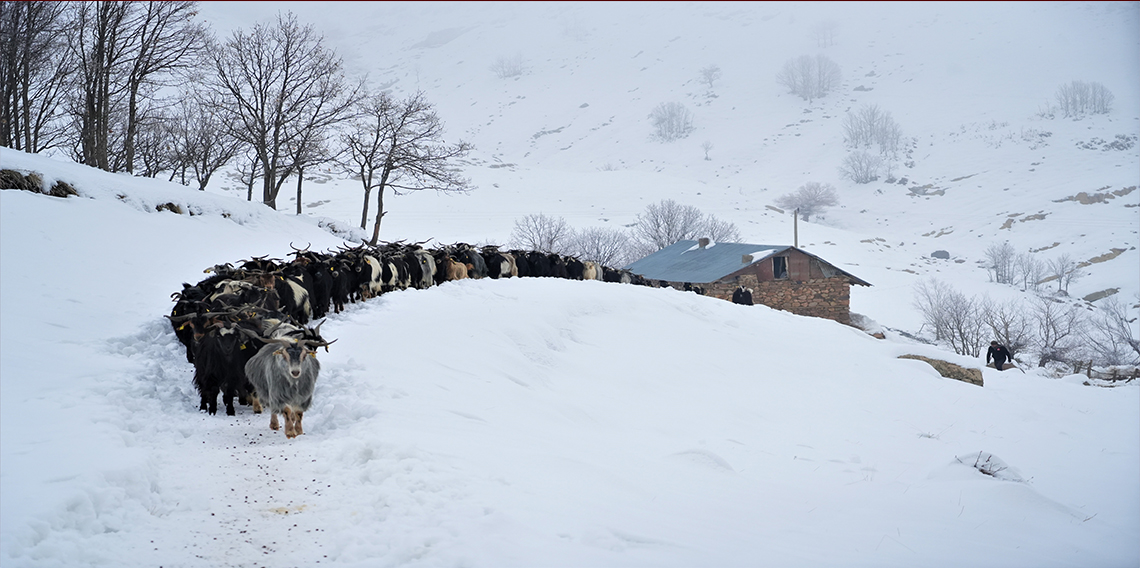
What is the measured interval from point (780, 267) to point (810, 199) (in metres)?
67.3

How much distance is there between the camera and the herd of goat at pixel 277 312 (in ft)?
21.1

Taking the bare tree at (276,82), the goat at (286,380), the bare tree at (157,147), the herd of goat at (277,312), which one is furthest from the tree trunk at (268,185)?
the goat at (286,380)

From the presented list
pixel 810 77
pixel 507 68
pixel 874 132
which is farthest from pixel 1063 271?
pixel 507 68

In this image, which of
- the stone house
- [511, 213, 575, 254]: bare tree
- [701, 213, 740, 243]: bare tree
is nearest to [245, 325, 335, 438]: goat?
the stone house

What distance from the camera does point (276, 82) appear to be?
2922cm

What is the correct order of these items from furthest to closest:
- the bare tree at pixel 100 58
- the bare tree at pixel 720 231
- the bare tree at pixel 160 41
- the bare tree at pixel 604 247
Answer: the bare tree at pixel 720 231
the bare tree at pixel 604 247
the bare tree at pixel 160 41
the bare tree at pixel 100 58

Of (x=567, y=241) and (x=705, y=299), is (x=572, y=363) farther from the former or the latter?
(x=567, y=241)

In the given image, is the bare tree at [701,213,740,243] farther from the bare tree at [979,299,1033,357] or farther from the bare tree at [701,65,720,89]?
the bare tree at [701,65,720,89]

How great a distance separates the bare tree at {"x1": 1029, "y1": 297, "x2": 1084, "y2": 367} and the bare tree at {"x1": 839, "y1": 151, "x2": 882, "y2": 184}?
60458mm

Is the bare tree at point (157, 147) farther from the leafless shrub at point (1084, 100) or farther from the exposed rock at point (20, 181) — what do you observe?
the leafless shrub at point (1084, 100)

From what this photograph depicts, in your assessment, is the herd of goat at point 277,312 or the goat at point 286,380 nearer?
the goat at point 286,380

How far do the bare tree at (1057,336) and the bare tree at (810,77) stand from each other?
113901mm

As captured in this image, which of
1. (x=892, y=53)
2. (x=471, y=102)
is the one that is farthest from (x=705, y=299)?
(x=892, y=53)

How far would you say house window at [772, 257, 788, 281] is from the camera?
30.4 metres
